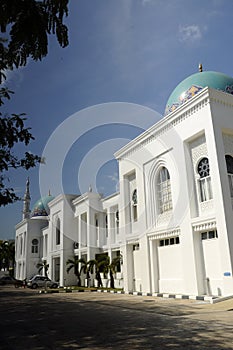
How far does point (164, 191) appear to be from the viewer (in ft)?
62.2

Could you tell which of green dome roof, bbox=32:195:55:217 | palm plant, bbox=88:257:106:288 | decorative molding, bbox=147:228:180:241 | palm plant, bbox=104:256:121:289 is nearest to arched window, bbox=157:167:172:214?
decorative molding, bbox=147:228:180:241

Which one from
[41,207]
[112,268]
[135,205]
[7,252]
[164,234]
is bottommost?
[112,268]

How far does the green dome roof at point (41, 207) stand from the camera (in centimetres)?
4539

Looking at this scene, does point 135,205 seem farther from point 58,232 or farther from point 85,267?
point 58,232

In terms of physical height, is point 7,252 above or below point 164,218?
above

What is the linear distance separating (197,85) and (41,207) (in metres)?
32.8

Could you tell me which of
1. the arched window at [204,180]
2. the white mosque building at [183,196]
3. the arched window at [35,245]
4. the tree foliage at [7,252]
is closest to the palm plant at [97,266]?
the white mosque building at [183,196]

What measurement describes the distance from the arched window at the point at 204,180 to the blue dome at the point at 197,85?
14.1 feet

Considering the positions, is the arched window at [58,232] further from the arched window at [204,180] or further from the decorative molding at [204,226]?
the arched window at [204,180]

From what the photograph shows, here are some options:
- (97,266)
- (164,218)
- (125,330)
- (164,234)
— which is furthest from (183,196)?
(97,266)

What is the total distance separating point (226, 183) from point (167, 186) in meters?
4.51

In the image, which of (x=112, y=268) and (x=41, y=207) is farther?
(x=41, y=207)

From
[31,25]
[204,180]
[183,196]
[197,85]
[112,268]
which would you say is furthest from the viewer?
[112,268]

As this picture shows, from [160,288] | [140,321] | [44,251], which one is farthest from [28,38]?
[44,251]
